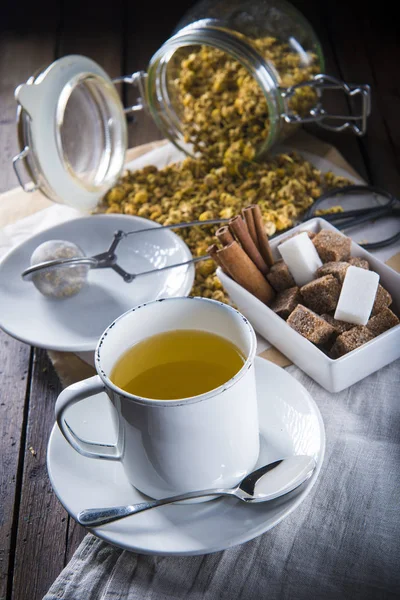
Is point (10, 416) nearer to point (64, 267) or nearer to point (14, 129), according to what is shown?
point (64, 267)

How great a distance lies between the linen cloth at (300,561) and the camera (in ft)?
2.16

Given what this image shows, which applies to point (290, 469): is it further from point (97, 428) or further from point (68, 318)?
point (68, 318)

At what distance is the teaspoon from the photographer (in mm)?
625

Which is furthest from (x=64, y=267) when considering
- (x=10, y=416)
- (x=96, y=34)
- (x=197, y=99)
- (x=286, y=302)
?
(x=96, y=34)

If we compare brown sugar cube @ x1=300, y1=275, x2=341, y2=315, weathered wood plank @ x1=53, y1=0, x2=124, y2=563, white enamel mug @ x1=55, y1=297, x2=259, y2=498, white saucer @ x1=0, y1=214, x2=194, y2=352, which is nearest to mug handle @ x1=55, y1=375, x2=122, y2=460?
white enamel mug @ x1=55, y1=297, x2=259, y2=498

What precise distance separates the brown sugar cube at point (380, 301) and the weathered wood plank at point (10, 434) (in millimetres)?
516

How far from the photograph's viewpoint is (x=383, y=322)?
0.88 meters

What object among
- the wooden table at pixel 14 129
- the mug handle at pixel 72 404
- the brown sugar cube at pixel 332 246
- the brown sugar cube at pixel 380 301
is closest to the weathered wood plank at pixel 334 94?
the wooden table at pixel 14 129

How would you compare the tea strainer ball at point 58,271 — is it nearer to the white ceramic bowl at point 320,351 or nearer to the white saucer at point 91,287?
the white saucer at point 91,287

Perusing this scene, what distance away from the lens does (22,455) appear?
877mm

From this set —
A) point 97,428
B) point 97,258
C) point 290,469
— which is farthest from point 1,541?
point 97,258

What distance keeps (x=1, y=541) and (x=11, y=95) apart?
Answer: 1.36m

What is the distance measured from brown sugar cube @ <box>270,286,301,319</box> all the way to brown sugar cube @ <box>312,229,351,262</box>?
0.24 ft

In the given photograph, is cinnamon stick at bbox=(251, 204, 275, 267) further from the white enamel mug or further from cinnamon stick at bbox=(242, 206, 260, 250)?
the white enamel mug
